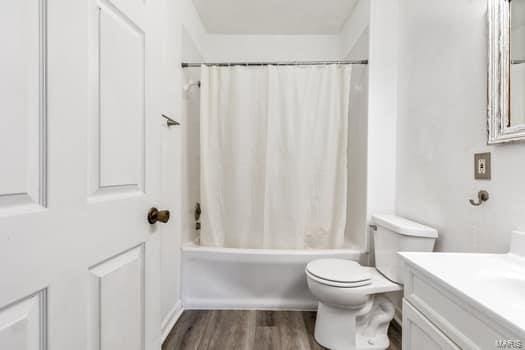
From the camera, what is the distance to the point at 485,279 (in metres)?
0.80

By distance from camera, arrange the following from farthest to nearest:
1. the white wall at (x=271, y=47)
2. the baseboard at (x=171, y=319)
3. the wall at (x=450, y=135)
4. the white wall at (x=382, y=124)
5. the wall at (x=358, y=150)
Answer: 1. the white wall at (x=271, y=47)
2. the wall at (x=358, y=150)
3. the white wall at (x=382, y=124)
4. the baseboard at (x=171, y=319)
5. the wall at (x=450, y=135)

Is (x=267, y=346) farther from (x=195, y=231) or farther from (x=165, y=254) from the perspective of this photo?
(x=195, y=231)

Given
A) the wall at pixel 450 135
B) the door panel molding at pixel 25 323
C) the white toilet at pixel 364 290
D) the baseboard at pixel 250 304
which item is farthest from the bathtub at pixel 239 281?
the door panel molding at pixel 25 323

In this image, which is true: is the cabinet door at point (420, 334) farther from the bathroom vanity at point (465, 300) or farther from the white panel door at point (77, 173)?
the white panel door at point (77, 173)

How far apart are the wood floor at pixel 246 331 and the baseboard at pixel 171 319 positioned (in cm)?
3

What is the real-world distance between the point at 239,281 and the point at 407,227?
1210mm

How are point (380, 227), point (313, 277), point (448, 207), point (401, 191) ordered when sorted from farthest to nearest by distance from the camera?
1. point (401, 191)
2. point (380, 227)
3. point (313, 277)
4. point (448, 207)

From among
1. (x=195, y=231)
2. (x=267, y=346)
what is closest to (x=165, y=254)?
(x=195, y=231)

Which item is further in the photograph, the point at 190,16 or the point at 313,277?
the point at 190,16

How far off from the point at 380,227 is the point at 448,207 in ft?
1.35

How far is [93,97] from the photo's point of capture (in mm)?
710

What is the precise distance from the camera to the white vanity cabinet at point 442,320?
0.62 meters

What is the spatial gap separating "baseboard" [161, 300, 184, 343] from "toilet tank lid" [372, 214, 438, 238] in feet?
4.85

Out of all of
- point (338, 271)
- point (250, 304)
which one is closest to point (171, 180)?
point (250, 304)
